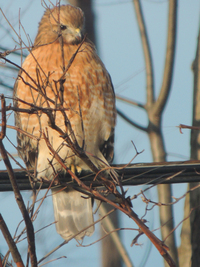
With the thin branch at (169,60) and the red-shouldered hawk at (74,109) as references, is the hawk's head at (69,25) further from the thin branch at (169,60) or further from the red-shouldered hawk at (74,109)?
the thin branch at (169,60)

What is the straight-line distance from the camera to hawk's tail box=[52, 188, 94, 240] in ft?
11.8

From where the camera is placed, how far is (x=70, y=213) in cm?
366

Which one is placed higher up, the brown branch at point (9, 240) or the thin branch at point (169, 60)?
the thin branch at point (169, 60)

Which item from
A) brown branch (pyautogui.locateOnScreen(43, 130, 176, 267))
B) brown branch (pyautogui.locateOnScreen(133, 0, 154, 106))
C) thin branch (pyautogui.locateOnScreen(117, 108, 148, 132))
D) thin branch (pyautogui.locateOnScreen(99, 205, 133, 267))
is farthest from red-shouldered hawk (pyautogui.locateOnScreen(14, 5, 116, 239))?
brown branch (pyautogui.locateOnScreen(43, 130, 176, 267))

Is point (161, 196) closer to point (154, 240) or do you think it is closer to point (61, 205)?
point (61, 205)

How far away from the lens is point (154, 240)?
5.99 feet

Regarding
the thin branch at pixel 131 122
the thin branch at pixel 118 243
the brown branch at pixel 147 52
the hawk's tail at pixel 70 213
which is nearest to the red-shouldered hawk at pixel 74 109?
the hawk's tail at pixel 70 213

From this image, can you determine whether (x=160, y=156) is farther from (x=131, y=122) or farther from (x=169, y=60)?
(x=169, y=60)

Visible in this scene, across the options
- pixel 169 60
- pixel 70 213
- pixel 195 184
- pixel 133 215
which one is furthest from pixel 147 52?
pixel 133 215

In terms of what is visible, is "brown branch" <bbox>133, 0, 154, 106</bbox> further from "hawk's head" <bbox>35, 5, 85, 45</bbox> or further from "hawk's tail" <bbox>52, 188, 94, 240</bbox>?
"hawk's tail" <bbox>52, 188, 94, 240</bbox>

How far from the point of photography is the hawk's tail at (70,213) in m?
3.60

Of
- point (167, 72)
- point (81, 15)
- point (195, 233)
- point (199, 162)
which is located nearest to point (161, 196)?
point (195, 233)

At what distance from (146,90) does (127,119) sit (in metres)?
0.41

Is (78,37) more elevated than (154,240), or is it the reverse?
(78,37)
